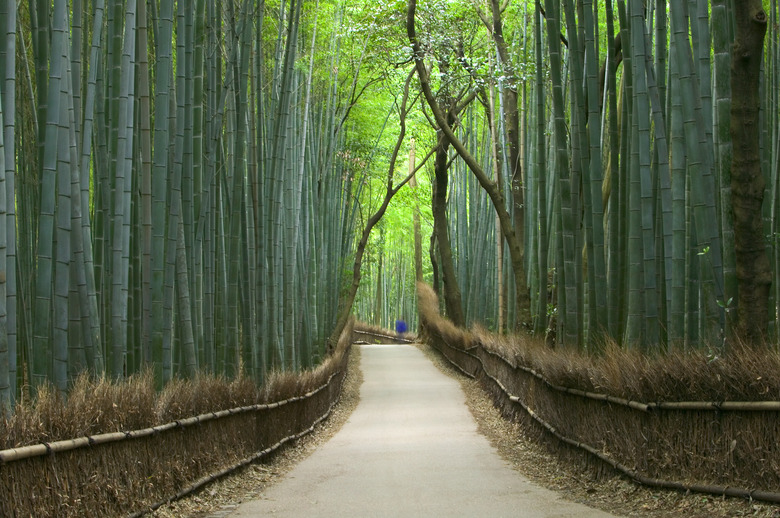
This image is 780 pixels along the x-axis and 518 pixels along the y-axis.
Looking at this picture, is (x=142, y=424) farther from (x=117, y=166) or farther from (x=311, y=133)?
(x=311, y=133)

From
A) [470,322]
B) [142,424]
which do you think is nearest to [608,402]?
[142,424]

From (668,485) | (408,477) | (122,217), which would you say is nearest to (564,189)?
(408,477)

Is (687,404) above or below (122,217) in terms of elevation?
below

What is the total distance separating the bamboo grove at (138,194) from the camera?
14.0 ft

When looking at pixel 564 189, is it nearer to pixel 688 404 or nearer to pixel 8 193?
pixel 688 404


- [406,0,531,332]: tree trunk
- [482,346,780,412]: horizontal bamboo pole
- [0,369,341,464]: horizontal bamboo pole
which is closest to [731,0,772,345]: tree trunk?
[482,346,780,412]: horizontal bamboo pole

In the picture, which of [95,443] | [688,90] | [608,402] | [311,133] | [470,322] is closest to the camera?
[95,443]

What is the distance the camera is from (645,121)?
5500 millimetres

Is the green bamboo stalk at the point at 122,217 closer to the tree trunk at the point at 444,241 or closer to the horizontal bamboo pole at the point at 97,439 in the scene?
the horizontal bamboo pole at the point at 97,439

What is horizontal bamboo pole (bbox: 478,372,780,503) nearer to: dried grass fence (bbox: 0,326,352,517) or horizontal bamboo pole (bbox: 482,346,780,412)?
horizontal bamboo pole (bbox: 482,346,780,412)

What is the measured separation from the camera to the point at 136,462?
4.23 m

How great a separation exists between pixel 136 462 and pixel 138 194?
247cm

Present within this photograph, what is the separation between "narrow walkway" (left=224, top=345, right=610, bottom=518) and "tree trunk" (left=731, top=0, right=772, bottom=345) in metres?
1.26

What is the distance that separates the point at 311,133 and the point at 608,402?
701cm
